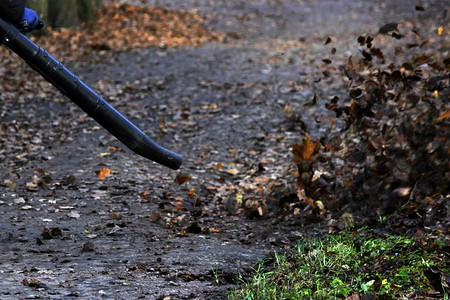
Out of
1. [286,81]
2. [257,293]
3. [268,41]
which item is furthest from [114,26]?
[257,293]

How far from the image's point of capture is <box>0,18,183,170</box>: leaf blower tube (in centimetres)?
483

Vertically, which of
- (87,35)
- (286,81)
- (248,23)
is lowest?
(286,81)

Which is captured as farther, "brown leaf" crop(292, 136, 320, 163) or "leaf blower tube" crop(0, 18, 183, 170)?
"brown leaf" crop(292, 136, 320, 163)

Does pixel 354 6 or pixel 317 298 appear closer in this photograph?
pixel 317 298

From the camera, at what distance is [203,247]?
17.1 ft

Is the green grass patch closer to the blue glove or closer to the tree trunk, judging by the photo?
the blue glove

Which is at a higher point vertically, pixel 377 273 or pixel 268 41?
pixel 268 41

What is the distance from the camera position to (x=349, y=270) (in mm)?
4594

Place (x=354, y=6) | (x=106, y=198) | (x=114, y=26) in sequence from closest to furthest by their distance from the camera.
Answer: (x=106, y=198), (x=114, y=26), (x=354, y=6)

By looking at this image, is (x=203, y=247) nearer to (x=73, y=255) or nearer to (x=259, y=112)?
(x=73, y=255)

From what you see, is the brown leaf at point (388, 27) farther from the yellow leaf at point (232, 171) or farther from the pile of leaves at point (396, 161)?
the yellow leaf at point (232, 171)

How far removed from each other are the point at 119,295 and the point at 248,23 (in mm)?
16642

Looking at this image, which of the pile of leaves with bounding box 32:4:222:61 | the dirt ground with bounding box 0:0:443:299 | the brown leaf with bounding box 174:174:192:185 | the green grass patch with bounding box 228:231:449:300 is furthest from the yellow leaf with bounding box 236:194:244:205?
the pile of leaves with bounding box 32:4:222:61

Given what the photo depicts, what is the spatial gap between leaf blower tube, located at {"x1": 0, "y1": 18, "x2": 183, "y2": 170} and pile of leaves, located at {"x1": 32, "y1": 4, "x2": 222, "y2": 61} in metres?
8.42
